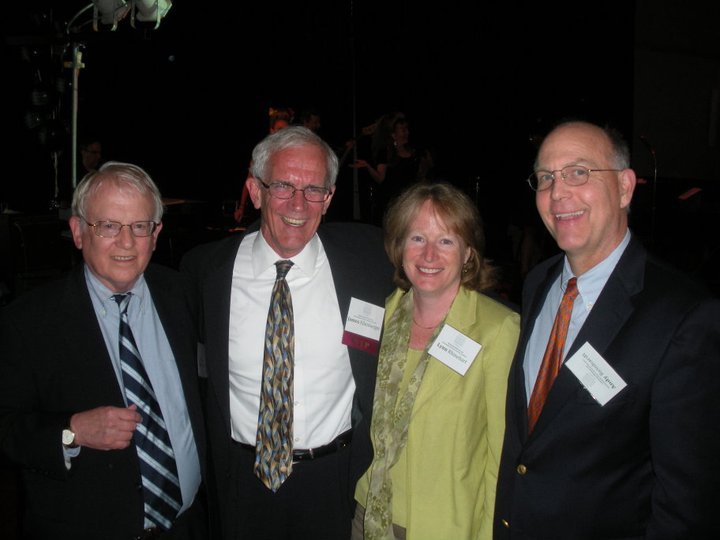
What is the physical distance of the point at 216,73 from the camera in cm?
1120

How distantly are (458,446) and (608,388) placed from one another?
55 centimetres

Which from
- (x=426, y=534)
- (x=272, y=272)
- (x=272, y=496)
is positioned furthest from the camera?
(x=272, y=272)

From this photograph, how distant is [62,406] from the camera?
1.78 meters

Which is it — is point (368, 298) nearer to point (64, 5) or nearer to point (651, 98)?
point (64, 5)

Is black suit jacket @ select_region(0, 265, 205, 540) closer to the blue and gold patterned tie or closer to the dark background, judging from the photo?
the blue and gold patterned tie

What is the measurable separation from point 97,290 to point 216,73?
33.5 ft

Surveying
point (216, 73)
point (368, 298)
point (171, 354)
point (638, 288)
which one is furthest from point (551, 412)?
point (216, 73)

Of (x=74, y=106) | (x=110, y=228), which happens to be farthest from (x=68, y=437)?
(x=74, y=106)

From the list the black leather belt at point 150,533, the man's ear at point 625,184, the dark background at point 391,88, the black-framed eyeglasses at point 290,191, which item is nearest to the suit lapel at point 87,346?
the black leather belt at point 150,533

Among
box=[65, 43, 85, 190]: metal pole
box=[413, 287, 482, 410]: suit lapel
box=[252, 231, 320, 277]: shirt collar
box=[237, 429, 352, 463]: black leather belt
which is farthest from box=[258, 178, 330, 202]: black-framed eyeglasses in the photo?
box=[65, 43, 85, 190]: metal pole

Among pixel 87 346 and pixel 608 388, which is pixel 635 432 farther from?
pixel 87 346

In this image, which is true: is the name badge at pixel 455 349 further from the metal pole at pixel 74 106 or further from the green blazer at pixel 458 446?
the metal pole at pixel 74 106

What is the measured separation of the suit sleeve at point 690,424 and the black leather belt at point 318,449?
3.70 feet

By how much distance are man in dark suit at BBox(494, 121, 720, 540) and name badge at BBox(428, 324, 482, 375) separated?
144mm
